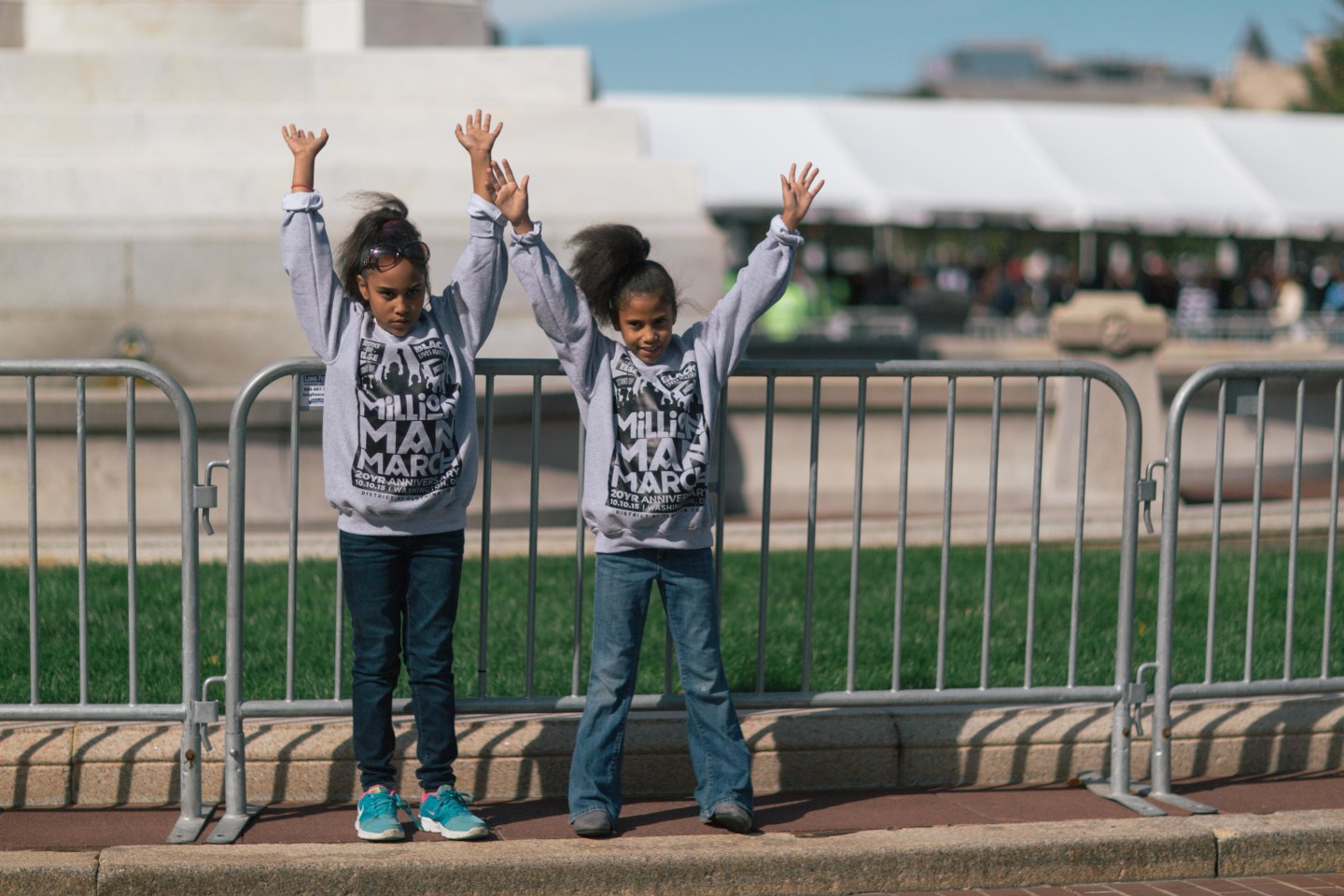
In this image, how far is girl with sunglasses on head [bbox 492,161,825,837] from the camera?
4492mm

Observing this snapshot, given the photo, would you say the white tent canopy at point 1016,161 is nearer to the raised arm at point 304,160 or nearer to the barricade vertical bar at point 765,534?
the barricade vertical bar at point 765,534

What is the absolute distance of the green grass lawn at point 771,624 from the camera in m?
5.78

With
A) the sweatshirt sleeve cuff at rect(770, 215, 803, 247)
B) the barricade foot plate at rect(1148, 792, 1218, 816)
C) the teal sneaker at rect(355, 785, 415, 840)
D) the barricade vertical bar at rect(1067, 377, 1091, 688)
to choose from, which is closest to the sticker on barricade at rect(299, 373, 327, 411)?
the teal sneaker at rect(355, 785, 415, 840)

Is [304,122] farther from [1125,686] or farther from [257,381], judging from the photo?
[1125,686]

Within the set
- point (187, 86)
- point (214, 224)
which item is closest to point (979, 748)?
point (214, 224)

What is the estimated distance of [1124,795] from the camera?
16.7 ft

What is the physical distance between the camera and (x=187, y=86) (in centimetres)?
1078

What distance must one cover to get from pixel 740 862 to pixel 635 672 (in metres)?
0.62

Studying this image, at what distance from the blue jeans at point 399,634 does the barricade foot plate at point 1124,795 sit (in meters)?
2.07

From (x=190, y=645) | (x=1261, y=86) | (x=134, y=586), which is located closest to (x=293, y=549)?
(x=190, y=645)

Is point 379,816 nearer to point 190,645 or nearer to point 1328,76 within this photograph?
point 190,645

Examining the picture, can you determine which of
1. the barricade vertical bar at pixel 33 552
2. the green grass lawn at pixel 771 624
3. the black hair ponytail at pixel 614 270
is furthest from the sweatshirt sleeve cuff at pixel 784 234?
the barricade vertical bar at pixel 33 552

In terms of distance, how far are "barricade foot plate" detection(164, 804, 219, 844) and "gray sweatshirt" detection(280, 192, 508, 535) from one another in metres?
0.97

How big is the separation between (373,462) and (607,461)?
64 cm
